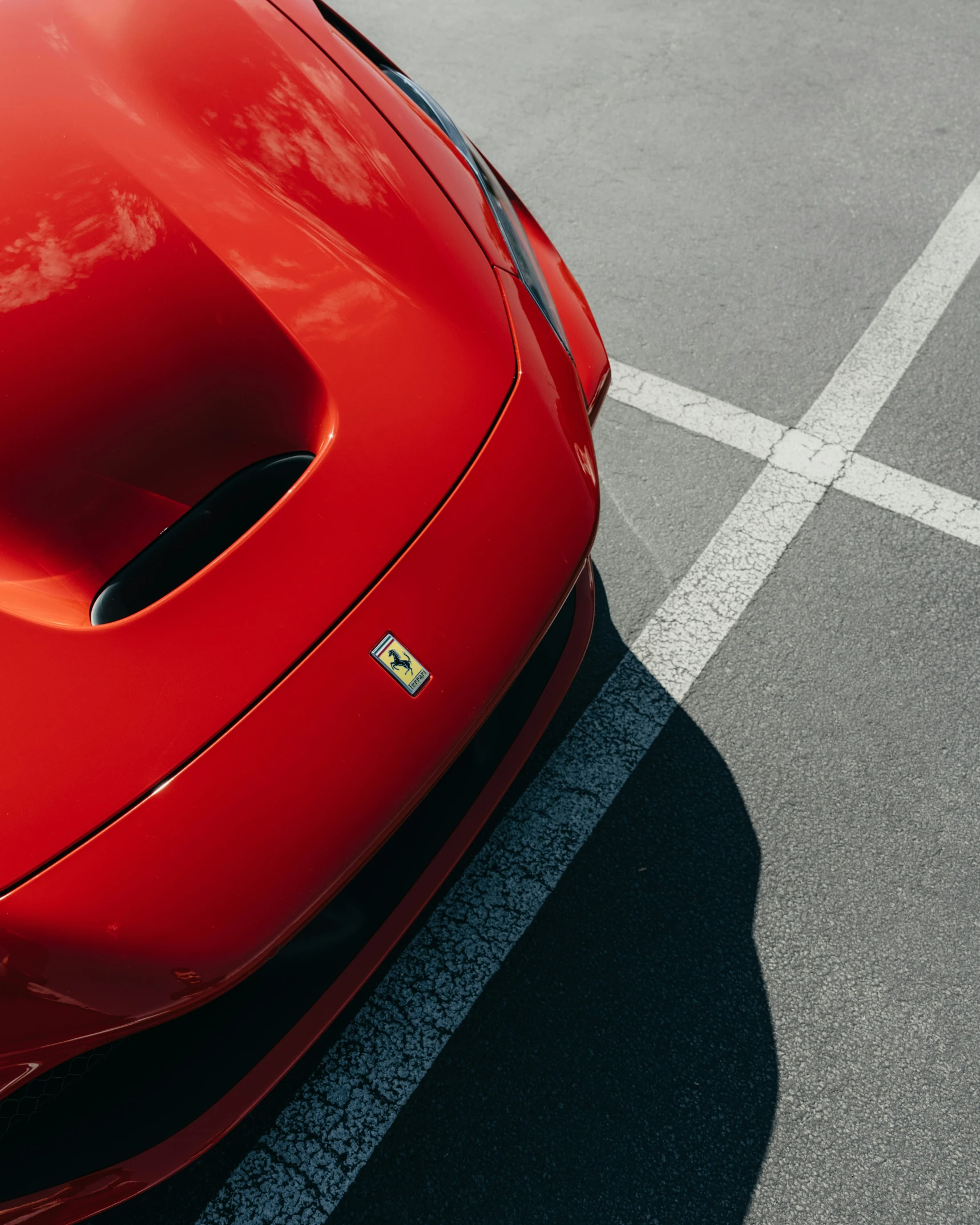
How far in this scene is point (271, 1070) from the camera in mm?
1530

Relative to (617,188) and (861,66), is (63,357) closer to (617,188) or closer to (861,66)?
(617,188)

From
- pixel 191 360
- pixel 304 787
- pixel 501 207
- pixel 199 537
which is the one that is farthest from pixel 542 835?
pixel 501 207

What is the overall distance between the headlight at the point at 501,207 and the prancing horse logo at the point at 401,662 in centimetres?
84

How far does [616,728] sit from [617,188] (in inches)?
105

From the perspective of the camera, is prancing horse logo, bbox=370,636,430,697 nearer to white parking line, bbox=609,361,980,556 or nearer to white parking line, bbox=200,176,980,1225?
white parking line, bbox=200,176,980,1225

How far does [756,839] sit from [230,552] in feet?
4.70

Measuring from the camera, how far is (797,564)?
2.71 meters

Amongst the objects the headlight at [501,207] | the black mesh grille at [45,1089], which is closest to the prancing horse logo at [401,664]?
the black mesh grille at [45,1089]

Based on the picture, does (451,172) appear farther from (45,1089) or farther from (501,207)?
(45,1089)

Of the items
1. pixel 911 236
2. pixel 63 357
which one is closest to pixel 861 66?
pixel 911 236

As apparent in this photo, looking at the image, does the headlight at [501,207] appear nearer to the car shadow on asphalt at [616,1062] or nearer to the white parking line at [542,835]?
the white parking line at [542,835]

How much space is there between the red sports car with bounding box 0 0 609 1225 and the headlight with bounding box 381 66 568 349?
0.06 metres

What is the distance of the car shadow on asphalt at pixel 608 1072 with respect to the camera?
1.79 meters

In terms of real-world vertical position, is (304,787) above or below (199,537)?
below
